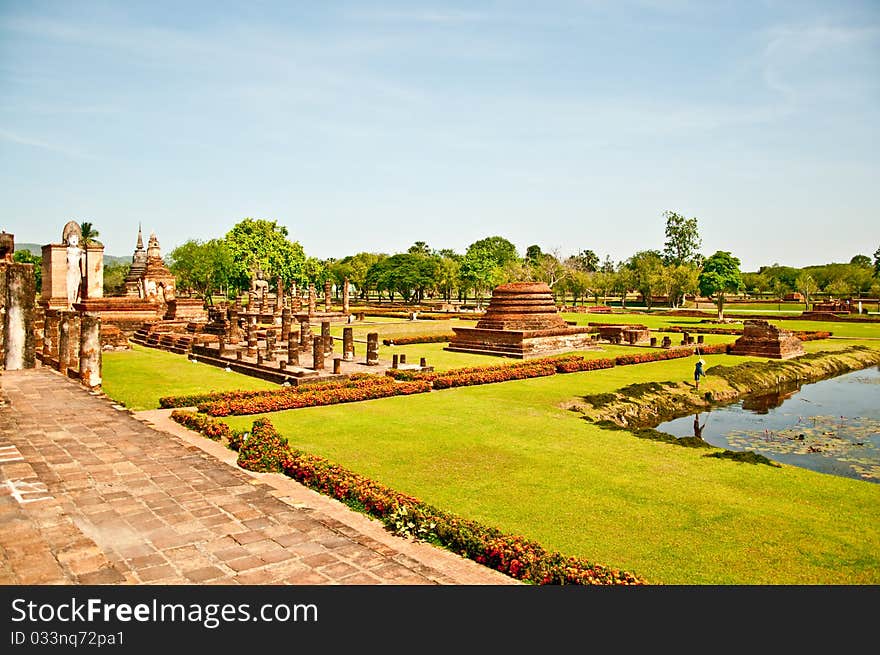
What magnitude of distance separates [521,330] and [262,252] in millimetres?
48484

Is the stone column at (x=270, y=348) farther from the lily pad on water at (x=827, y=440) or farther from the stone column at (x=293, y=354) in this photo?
the lily pad on water at (x=827, y=440)

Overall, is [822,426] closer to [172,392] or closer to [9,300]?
[172,392]

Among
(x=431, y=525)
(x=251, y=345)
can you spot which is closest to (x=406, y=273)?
(x=251, y=345)

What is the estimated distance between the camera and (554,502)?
781 centimetres

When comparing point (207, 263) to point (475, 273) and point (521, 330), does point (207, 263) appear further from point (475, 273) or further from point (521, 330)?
point (521, 330)

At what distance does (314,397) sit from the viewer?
46.5ft

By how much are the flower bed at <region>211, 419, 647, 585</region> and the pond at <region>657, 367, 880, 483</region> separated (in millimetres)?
7762

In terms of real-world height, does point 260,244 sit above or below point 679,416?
above

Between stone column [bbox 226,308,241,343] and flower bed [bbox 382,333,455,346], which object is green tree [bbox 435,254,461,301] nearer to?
flower bed [bbox 382,333,455,346]

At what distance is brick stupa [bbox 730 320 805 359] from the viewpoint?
26516mm

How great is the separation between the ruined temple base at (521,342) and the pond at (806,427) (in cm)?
804

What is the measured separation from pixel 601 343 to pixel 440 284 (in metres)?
47.3

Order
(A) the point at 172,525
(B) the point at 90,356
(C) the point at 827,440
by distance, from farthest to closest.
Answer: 1. (B) the point at 90,356
2. (C) the point at 827,440
3. (A) the point at 172,525
